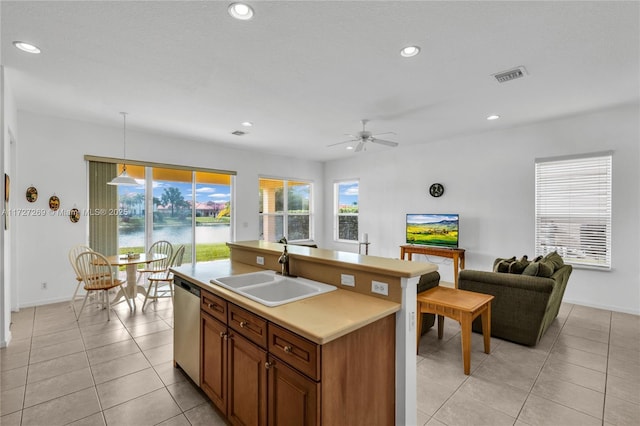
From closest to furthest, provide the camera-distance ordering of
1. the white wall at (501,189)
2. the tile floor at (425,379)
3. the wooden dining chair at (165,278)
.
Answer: the tile floor at (425,379) < the white wall at (501,189) < the wooden dining chair at (165,278)

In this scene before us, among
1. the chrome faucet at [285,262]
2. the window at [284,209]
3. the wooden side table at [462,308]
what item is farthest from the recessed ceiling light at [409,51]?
the window at [284,209]

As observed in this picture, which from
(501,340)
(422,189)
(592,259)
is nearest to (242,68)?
(501,340)

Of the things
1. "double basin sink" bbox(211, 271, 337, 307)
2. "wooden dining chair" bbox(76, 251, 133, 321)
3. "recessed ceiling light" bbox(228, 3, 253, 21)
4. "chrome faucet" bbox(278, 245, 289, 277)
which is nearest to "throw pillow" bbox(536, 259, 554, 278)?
"double basin sink" bbox(211, 271, 337, 307)

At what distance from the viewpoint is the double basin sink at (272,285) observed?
2120 millimetres

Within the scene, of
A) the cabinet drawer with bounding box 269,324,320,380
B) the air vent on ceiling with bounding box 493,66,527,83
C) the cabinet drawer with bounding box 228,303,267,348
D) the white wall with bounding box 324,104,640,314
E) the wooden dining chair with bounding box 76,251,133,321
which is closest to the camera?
the cabinet drawer with bounding box 269,324,320,380

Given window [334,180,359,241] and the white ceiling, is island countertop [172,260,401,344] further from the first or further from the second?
window [334,180,359,241]

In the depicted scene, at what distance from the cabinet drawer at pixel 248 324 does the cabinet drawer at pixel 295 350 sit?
0.25 feet

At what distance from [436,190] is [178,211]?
5026 mm

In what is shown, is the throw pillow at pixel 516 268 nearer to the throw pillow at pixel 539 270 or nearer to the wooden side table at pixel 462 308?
the throw pillow at pixel 539 270

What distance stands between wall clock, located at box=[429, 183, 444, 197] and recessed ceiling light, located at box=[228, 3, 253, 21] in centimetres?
474

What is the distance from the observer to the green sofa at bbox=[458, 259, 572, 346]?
117 inches

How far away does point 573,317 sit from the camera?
3898 millimetres

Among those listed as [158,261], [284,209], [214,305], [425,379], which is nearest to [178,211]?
[158,261]

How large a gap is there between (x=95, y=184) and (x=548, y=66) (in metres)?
6.16
